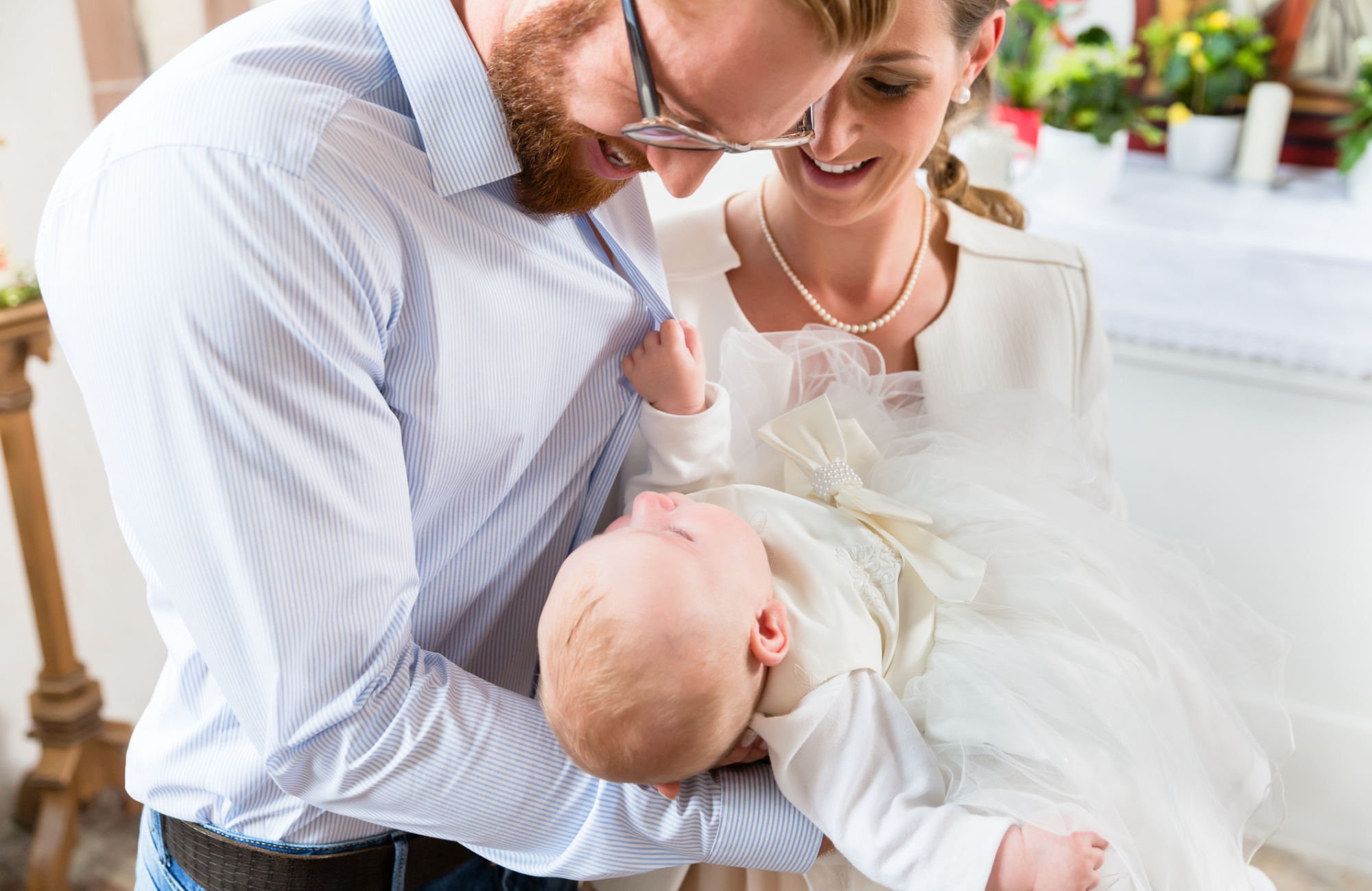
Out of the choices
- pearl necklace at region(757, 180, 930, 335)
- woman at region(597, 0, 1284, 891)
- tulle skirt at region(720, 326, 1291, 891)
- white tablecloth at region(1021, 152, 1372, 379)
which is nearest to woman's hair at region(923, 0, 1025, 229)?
woman at region(597, 0, 1284, 891)

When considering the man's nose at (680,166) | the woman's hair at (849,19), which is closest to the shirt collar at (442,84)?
the man's nose at (680,166)

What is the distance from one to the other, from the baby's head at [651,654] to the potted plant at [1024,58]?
2.07 metres

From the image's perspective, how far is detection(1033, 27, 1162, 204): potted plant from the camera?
2641 millimetres

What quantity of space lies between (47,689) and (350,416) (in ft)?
6.30

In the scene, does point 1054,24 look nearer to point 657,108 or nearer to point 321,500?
point 657,108

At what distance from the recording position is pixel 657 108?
2.68 ft

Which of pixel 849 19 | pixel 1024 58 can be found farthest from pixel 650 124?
pixel 1024 58

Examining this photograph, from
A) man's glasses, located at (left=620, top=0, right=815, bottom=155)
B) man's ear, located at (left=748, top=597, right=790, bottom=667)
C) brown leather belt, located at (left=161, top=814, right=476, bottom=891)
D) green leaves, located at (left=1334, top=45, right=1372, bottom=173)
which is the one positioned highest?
man's glasses, located at (left=620, top=0, right=815, bottom=155)

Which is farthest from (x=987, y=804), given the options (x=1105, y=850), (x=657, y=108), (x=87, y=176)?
(x=87, y=176)

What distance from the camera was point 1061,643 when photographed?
1.14 meters

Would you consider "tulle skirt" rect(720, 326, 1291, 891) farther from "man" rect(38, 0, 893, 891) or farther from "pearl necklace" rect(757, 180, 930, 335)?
"man" rect(38, 0, 893, 891)

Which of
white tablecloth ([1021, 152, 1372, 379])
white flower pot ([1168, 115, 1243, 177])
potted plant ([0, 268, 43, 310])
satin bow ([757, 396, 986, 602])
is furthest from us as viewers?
white flower pot ([1168, 115, 1243, 177])

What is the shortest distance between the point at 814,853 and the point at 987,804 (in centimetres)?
21

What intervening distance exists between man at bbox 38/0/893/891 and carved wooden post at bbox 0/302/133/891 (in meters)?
1.17
